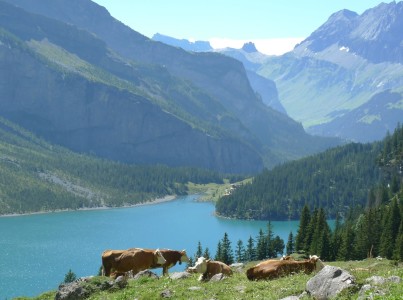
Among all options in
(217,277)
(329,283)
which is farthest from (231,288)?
(329,283)

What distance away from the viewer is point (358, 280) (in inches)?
1067

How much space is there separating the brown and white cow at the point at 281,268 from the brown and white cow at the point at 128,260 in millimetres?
7230

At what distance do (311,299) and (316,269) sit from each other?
364 inches

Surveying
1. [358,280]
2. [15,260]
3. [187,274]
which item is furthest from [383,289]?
[15,260]

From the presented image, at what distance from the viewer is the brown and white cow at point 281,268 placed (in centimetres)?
3456

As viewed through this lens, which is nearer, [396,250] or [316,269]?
[316,269]

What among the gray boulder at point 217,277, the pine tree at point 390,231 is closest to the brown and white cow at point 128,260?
the gray boulder at point 217,277

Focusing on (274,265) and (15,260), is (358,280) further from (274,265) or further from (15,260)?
(15,260)

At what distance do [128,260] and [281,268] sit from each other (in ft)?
33.4

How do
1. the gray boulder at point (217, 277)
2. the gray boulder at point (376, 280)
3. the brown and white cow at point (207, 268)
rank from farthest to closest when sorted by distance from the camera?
the brown and white cow at point (207, 268) < the gray boulder at point (217, 277) < the gray boulder at point (376, 280)

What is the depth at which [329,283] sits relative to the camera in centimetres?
2656

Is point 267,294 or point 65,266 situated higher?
point 267,294

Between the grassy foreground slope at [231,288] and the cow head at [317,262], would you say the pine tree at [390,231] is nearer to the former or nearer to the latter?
the cow head at [317,262]

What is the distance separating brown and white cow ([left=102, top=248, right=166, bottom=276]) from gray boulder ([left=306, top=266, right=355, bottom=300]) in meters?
14.2
